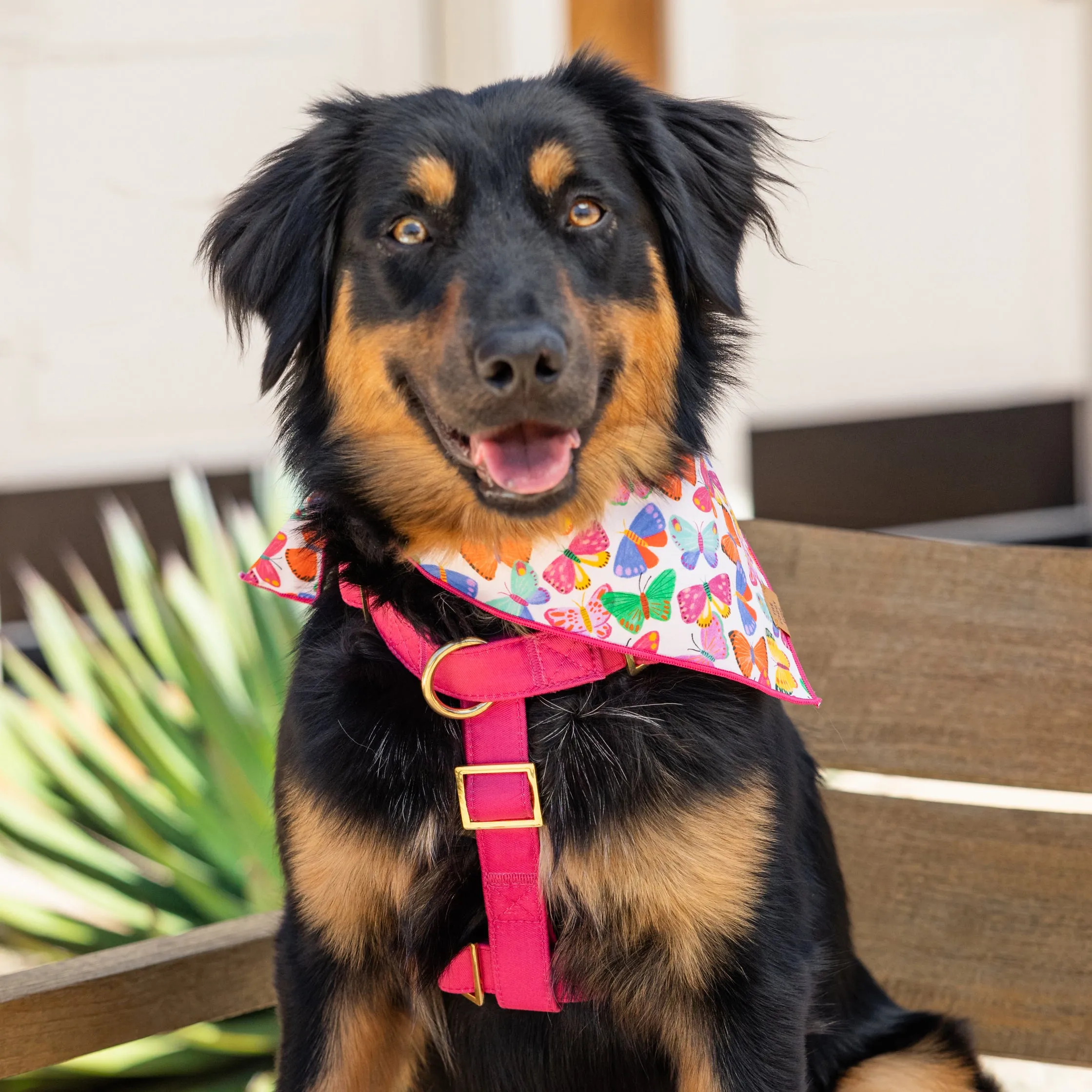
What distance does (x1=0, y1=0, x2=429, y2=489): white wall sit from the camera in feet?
16.0

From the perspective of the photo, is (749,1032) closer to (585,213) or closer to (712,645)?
(712,645)

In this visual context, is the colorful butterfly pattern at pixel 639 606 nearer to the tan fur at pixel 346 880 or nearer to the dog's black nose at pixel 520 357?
the dog's black nose at pixel 520 357

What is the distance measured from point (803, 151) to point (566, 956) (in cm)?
479

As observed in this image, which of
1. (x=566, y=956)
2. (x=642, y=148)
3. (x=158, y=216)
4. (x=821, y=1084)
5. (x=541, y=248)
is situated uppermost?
(x=158, y=216)

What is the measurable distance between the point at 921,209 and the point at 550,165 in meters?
4.80

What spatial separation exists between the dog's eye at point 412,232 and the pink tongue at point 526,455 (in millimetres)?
309

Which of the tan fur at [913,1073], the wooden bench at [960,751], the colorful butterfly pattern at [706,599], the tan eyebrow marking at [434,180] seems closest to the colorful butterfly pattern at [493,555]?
the colorful butterfly pattern at [706,599]

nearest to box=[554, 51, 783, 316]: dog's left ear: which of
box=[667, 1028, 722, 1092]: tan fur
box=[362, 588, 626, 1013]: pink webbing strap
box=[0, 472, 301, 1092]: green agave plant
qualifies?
box=[362, 588, 626, 1013]: pink webbing strap

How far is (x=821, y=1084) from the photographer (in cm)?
212

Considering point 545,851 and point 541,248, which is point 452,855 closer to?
point 545,851

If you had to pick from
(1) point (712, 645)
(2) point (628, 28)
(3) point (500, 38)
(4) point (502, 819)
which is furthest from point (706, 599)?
(2) point (628, 28)

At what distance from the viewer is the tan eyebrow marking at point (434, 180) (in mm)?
1983

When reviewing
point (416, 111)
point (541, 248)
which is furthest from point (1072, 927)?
point (416, 111)

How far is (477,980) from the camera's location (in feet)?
6.21
